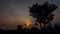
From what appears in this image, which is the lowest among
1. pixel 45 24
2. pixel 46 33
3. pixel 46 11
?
pixel 46 33

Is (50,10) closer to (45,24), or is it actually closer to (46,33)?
(45,24)

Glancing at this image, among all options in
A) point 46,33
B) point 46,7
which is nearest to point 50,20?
point 46,7

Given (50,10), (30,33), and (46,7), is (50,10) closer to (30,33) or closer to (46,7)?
(46,7)

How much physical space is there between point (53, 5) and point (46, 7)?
1898mm

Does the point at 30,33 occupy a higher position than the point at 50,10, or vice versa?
the point at 50,10

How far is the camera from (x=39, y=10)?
140 ft

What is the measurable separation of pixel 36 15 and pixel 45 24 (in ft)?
11.0

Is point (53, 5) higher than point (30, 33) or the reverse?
higher

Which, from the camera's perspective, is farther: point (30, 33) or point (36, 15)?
point (36, 15)

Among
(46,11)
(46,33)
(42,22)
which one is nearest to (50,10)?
(46,11)

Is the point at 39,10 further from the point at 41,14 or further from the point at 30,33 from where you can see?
the point at 30,33

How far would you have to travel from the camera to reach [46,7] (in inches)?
1702

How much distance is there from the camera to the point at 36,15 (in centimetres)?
4353

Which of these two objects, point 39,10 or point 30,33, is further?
point 39,10
